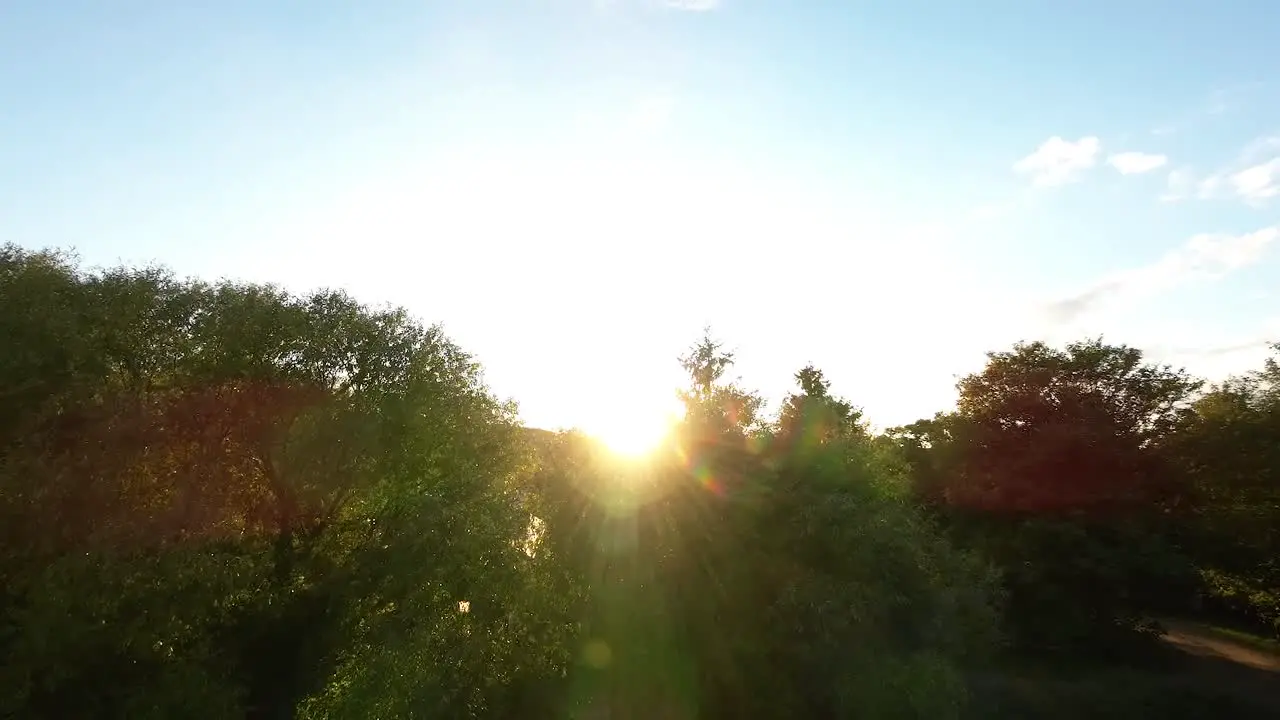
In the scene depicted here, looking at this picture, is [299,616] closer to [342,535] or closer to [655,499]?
[342,535]

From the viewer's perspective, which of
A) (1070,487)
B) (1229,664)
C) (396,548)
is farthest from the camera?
(1070,487)

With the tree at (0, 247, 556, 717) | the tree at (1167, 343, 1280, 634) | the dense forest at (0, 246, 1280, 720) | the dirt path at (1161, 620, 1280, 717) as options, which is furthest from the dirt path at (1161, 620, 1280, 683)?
the tree at (0, 247, 556, 717)

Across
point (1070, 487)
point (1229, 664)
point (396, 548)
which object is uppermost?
point (1070, 487)

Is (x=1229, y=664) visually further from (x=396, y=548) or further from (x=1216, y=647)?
(x=396, y=548)

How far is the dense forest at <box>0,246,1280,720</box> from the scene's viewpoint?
18891mm

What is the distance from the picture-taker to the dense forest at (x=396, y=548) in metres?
18.9

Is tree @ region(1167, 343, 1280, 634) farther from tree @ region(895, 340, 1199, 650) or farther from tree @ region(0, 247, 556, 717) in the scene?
tree @ region(0, 247, 556, 717)

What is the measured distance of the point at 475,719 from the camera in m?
19.3

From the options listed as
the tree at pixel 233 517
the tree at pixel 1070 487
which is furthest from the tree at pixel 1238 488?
the tree at pixel 233 517

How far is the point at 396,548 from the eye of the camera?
22.2 meters

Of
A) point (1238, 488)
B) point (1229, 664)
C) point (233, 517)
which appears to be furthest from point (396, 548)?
point (1238, 488)

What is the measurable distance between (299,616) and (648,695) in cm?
1076

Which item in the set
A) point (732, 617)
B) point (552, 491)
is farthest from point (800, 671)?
point (552, 491)

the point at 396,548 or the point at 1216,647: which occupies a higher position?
the point at 396,548
